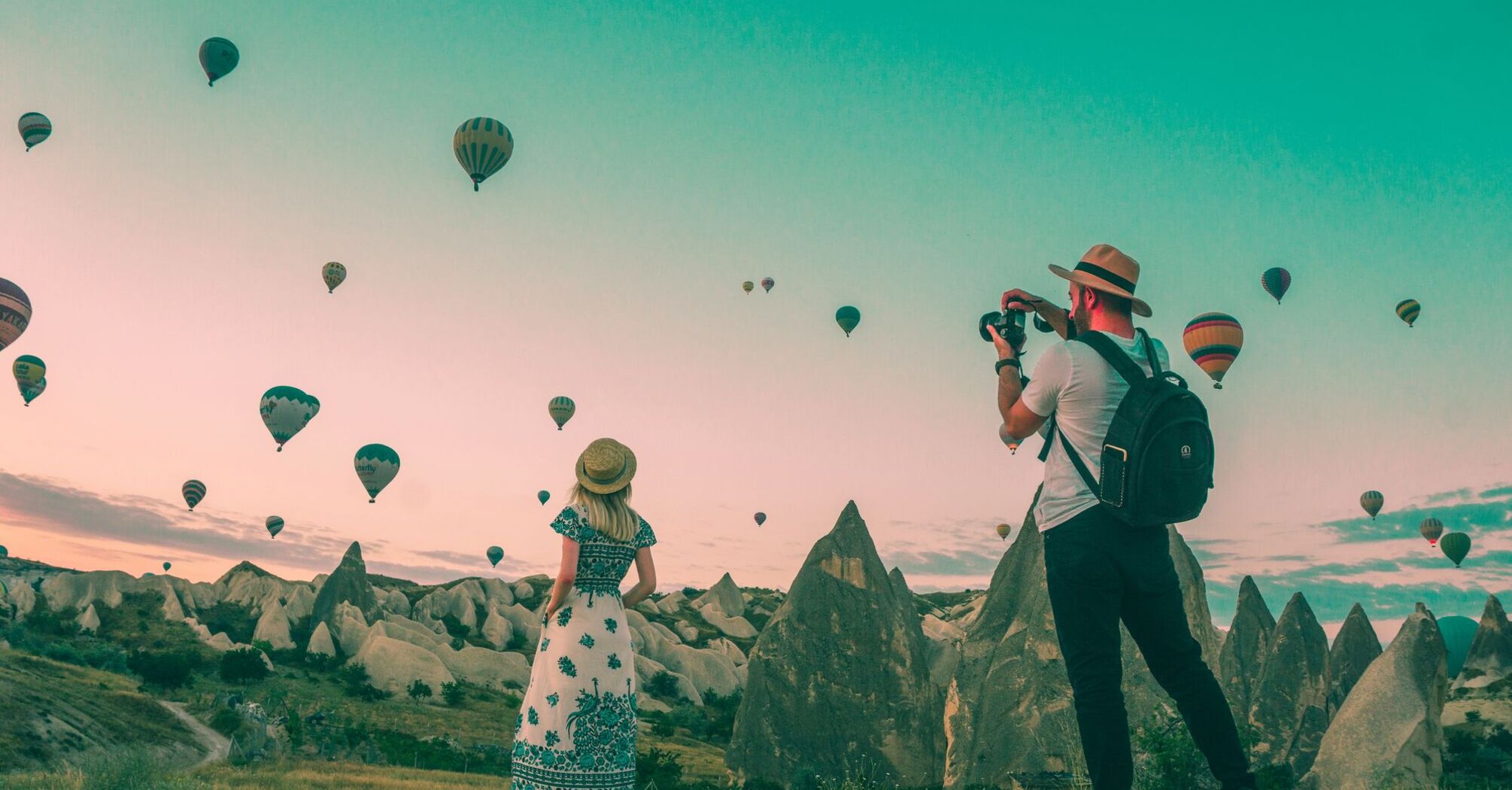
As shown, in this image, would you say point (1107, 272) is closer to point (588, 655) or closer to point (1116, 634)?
point (1116, 634)

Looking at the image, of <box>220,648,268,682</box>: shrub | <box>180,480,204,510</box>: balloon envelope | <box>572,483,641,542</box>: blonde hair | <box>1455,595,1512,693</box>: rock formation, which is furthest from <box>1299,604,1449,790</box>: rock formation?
<box>180,480,204,510</box>: balloon envelope

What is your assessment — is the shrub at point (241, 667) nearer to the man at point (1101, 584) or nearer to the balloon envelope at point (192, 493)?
the balloon envelope at point (192, 493)

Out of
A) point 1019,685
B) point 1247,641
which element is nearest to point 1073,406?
point 1019,685

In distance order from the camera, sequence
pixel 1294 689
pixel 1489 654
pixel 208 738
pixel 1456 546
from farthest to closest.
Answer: pixel 1456 546 → pixel 1489 654 → pixel 1294 689 → pixel 208 738

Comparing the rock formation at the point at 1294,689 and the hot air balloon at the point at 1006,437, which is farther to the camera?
the rock formation at the point at 1294,689

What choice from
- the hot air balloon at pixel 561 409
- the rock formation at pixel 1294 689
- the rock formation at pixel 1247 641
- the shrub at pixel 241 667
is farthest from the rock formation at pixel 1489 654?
the shrub at pixel 241 667

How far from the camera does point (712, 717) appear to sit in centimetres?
5759

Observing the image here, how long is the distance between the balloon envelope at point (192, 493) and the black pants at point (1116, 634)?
74631 mm

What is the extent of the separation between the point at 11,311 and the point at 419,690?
92.0 ft

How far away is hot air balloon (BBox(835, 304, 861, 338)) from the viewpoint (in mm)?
53688

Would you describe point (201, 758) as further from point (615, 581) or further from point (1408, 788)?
point (1408, 788)

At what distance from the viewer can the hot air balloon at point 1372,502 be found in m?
63.4

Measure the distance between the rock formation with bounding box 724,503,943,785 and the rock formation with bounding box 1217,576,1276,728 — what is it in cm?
2665

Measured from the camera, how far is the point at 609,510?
6.82 meters
